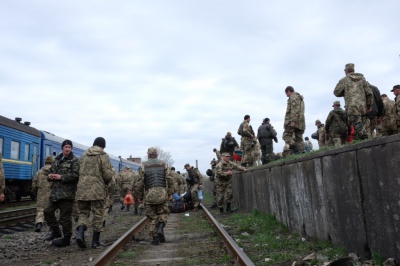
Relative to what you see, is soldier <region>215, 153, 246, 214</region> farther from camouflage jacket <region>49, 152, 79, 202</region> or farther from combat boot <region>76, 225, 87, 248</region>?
combat boot <region>76, 225, 87, 248</region>

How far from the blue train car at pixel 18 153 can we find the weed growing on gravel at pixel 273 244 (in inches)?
410

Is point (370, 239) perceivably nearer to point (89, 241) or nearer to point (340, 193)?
point (340, 193)

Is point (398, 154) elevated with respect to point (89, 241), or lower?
elevated

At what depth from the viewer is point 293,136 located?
938 centimetres

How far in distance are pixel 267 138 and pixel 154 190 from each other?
4689 mm

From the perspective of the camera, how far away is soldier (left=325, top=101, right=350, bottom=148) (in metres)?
9.05

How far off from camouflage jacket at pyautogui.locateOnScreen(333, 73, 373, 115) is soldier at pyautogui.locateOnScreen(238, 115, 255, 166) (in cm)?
574

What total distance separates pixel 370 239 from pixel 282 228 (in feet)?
11.5

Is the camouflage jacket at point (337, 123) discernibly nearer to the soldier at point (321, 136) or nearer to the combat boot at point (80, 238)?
the soldier at point (321, 136)

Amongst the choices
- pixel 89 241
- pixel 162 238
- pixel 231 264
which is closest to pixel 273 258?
pixel 231 264

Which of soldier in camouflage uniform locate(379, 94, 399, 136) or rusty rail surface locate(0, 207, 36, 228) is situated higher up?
soldier in camouflage uniform locate(379, 94, 399, 136)

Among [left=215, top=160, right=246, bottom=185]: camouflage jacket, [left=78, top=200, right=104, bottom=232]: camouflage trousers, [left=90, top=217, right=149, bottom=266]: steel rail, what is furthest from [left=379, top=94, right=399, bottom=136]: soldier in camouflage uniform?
[left=78, top=200, right=104, bottom=232]: camouflage trousers

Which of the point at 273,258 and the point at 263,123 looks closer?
the point at 273,258

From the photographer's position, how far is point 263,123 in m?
11.9
